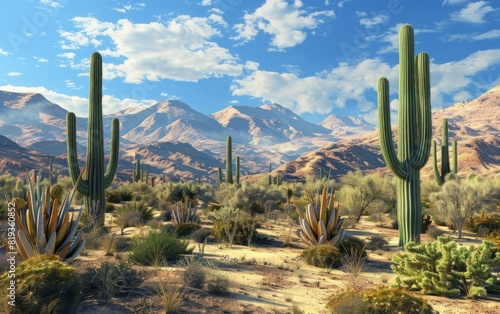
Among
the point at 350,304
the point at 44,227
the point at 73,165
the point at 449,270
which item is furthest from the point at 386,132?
the point at 73,165

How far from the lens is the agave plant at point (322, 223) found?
10922 millimetres

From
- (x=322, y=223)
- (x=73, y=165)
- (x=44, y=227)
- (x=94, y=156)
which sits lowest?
(x=322, y=223)

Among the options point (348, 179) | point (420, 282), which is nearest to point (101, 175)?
point (420, 282)

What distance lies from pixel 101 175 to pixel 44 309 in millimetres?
9632

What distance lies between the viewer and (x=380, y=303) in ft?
18.3

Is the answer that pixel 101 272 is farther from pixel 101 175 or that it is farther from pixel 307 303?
pixel 101 175

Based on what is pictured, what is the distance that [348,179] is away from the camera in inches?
881

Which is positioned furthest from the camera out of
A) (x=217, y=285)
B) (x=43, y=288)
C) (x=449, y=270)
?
(x=449, y=270)

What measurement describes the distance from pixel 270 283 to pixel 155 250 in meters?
2.71

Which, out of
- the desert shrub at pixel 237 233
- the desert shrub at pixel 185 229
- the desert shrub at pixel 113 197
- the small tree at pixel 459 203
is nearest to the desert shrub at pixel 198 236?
the desert shrub at pixel 237 233

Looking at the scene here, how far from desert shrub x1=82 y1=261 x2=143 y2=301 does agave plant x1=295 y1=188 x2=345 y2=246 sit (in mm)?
5689

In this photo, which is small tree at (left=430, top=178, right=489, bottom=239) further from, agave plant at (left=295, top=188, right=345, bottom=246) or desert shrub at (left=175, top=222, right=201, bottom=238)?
desert shrub at (left=175, top=222, right=201, bottom=238)

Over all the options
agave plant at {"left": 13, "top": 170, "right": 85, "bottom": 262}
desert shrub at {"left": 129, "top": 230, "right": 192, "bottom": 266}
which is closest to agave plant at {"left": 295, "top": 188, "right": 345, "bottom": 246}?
desert shrub at {"left": 129, "top": 230, "right": 192, "bottom": 266}

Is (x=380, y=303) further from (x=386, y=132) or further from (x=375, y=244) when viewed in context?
(x=386, y=132)
